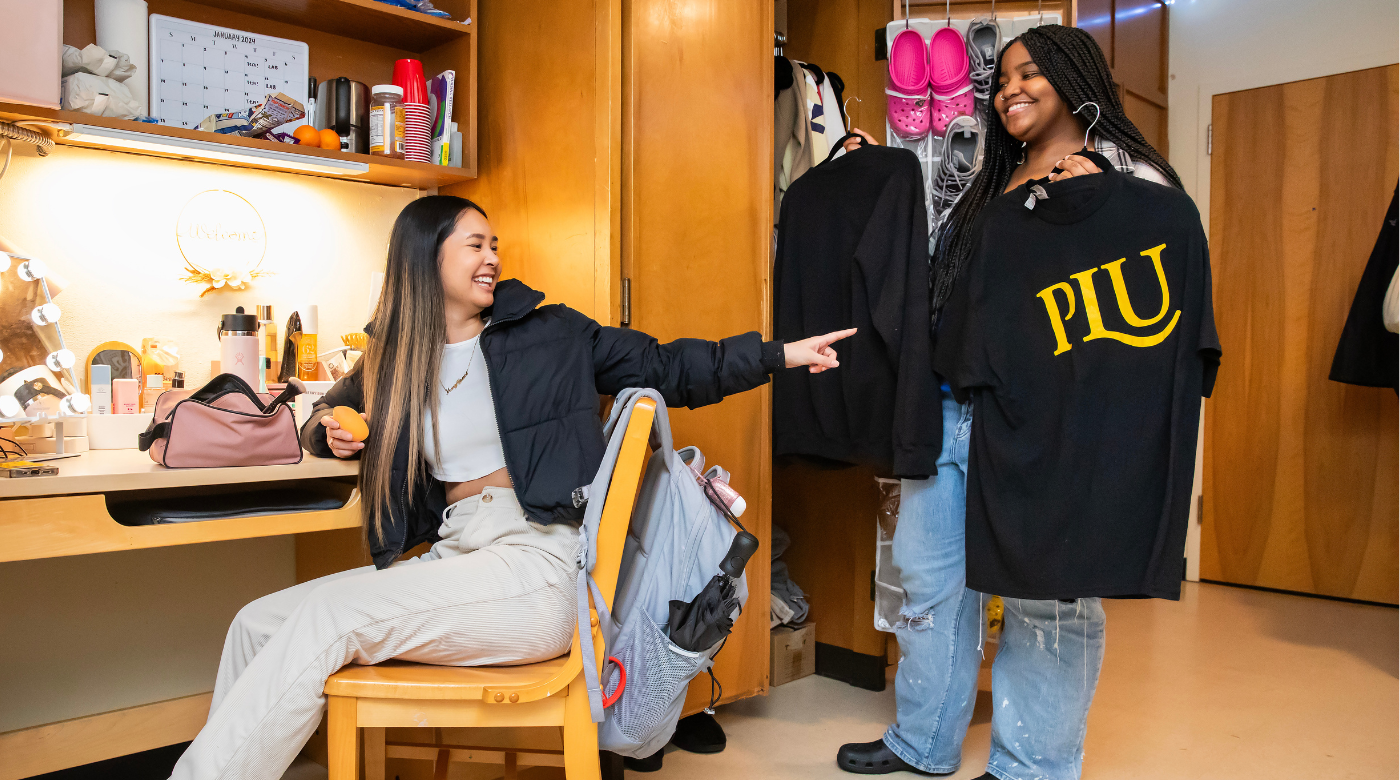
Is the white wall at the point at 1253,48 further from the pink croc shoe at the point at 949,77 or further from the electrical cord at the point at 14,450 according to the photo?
the electrical cord at the point at 14,450

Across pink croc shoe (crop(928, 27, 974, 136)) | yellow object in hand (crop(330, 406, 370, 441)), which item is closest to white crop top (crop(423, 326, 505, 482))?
yellow object in hand (crop(330, 406, 370, 441))

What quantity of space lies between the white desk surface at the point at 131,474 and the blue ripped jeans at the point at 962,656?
1177 millimetres

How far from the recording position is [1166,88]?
13.7ft

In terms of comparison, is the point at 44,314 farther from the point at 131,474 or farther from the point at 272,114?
the point at 272,114

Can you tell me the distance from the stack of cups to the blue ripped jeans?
1.42m

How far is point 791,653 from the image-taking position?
2758 mm

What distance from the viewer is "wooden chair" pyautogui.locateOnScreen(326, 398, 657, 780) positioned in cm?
135

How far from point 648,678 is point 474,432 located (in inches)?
21.0

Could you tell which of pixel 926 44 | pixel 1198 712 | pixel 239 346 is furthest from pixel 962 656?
pixel 239 346

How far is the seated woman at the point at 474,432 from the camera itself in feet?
4.68

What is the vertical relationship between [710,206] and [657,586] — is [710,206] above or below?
above

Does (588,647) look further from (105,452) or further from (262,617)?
(105,452)

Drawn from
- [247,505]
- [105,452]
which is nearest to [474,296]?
[247,505]

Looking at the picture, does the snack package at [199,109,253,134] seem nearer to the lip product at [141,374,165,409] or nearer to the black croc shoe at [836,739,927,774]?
the lip product at [141,374,165,409]
